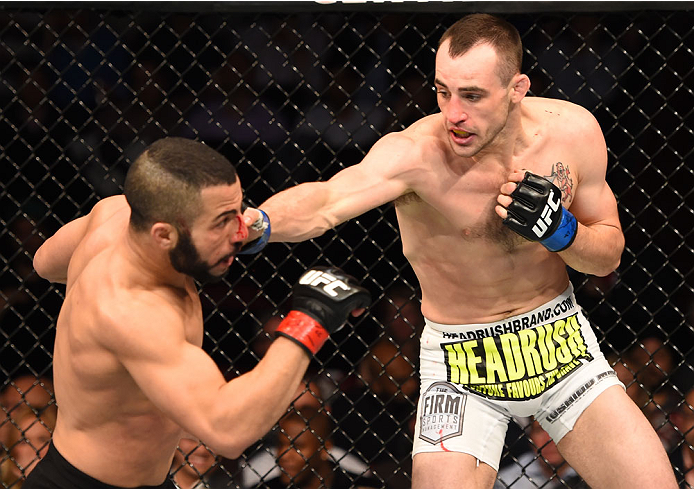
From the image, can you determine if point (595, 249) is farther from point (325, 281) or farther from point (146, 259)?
point (146, 259)

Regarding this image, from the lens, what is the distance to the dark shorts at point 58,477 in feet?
5.21

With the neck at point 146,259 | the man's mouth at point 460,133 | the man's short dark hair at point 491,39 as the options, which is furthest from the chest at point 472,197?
the neck at point 146,259

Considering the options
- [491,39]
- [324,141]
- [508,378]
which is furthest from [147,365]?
[324,141]

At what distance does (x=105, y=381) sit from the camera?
1517 millimetres

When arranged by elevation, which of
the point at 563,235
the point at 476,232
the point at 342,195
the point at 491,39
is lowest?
the point at 342,195

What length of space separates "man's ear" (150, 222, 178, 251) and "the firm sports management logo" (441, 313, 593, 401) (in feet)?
Answer: 2.84

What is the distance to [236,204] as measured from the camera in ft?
4.98

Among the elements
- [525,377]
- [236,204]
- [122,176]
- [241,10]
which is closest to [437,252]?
[525,377]

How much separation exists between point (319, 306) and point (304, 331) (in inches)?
2.5

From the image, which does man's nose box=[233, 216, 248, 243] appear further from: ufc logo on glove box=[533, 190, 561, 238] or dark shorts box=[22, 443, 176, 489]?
ufc logo on glove box=[533, 190, 561, 238]

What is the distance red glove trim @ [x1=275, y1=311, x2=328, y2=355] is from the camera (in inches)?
57.9

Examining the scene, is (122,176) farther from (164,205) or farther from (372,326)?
(164,205)

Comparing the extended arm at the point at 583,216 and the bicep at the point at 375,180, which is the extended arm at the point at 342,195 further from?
the extended arm at the point at 583,216

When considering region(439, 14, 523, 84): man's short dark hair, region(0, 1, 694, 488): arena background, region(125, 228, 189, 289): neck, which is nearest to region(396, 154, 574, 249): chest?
region(439, 14, 523, 84): man's short dark hair
